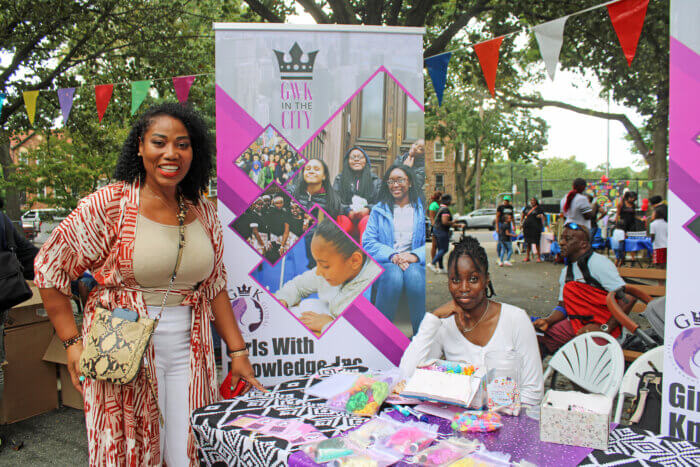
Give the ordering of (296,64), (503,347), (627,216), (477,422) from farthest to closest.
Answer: (627,216) < (296,64) < (503,347) < (477,422)

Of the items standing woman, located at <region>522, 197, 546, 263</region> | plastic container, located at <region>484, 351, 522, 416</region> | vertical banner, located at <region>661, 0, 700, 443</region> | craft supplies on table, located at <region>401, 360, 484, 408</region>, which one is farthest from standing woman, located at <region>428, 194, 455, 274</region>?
craft supplies on table, located at <region>401, 360, 484, 408</region>

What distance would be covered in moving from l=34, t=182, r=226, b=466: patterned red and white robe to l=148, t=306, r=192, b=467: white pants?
5 cm

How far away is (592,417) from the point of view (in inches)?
62.4

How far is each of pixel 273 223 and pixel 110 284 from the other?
1.29 m

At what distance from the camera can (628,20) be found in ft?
10.3

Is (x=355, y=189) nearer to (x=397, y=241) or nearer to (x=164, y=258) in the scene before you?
(x=397, y=241)

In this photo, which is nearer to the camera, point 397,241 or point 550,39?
point 397,241

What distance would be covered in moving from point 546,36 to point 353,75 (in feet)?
4.82

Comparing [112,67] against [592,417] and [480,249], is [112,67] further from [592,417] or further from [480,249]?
[592,417]

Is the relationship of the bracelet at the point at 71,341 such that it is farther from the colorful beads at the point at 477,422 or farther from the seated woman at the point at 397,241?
the seated woman at the point at 397,241

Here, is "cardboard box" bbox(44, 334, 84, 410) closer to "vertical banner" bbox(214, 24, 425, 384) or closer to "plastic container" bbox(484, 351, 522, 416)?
"vertical banner" bbox(214, 24, 425, 384)

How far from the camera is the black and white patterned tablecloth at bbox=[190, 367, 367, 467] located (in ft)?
5.64

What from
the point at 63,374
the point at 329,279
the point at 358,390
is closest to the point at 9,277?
the point at 63,374

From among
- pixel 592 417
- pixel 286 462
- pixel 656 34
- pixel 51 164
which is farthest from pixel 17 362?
pixel 656 34
